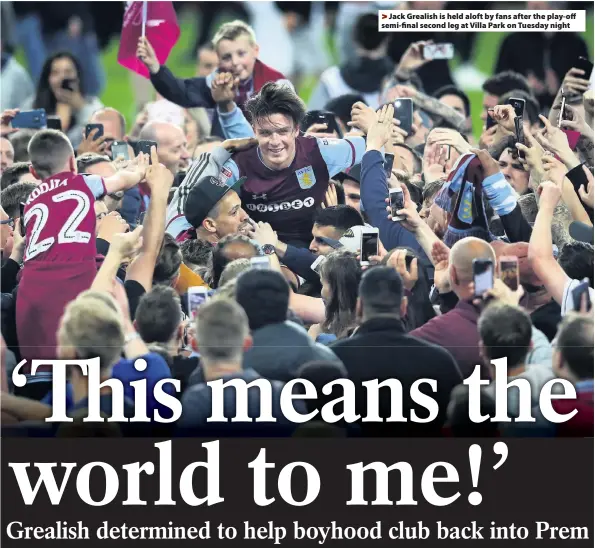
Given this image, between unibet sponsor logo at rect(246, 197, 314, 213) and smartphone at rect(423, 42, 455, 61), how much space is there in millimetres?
1403

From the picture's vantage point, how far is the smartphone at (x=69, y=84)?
20.9 ft

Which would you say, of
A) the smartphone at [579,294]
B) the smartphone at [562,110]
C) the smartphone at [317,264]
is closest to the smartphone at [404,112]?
the smartphone at [562,110]

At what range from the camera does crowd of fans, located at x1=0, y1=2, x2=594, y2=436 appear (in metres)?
4.76

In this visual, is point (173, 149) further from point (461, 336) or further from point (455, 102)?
point (461, 336)

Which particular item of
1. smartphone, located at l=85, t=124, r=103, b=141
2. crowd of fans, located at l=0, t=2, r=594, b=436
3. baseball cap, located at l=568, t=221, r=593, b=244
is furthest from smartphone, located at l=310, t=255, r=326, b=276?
smartphone, located at l=85, t=124, r=103, b=141

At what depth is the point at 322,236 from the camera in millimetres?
5445

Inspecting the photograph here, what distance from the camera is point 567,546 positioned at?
4.87 meters

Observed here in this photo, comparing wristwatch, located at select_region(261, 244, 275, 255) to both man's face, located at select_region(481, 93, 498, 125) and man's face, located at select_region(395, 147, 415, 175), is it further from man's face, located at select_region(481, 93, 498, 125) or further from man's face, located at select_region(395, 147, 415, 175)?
man's face, located at select_region(481, 93, 498, 125)

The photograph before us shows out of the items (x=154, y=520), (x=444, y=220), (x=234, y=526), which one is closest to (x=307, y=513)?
(x=234, y=526)

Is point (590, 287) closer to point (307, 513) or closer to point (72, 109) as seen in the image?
point (307, 513)

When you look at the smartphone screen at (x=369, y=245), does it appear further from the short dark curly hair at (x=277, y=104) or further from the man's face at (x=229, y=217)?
the short dark curly hair at (x=277, y=104)

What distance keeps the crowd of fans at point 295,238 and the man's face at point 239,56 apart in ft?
0.03

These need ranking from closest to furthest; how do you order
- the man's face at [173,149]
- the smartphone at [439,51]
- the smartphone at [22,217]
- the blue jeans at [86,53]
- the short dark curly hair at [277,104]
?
the smartphone at [22,217] → the short dark curly hair at [277,104] → the man's face at [173,149] → the blue jeans at [86,53] → the smartphone at [439,51]

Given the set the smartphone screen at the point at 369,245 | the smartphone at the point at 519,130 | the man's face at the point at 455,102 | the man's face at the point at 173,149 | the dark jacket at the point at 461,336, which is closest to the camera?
the dark jacket at the point at 461,336
